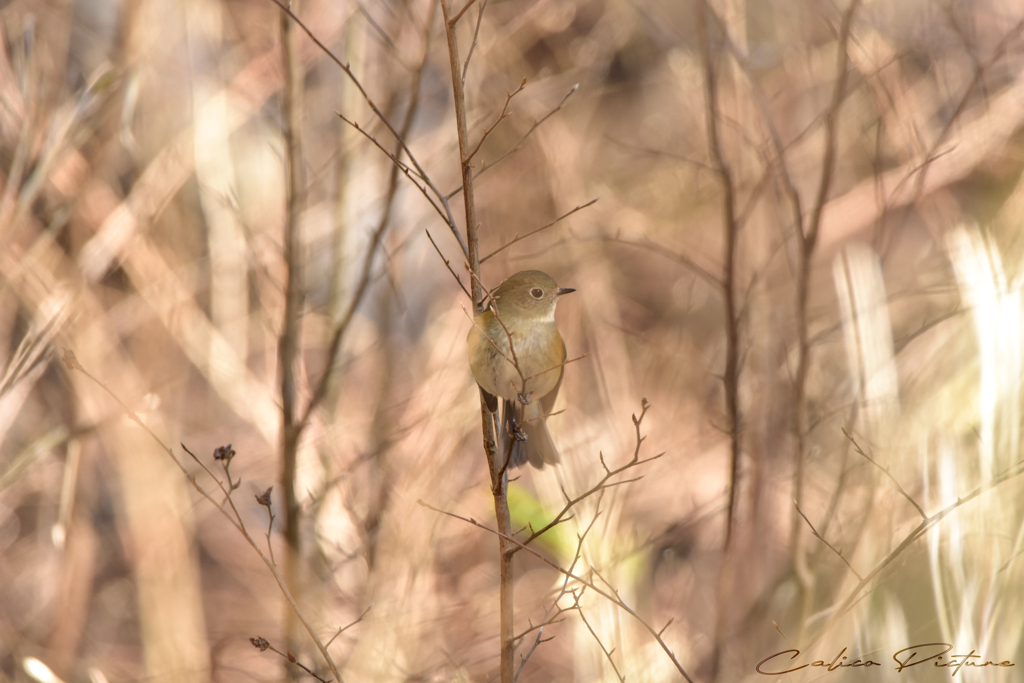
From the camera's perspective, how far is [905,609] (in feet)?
10.7

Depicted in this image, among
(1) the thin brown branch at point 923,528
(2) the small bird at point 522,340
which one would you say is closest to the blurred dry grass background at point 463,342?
(1) the thin brown branch at point 923,528

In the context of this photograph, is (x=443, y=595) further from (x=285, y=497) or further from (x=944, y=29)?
(x=944, y=29)

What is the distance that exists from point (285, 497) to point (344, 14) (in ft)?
10.4

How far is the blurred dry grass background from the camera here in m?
3.45

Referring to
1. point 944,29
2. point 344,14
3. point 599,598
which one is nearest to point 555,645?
point 599,598
